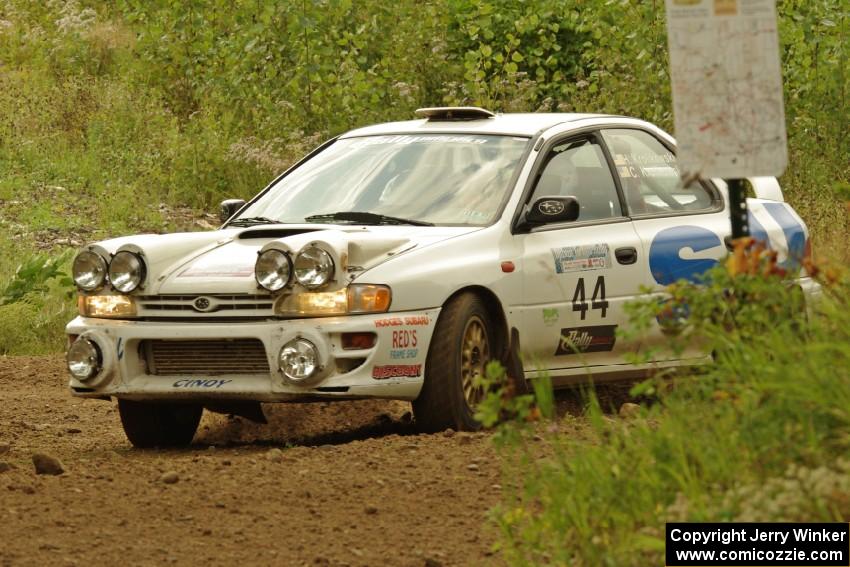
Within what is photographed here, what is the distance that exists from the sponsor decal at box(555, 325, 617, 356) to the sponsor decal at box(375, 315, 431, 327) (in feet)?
3.12

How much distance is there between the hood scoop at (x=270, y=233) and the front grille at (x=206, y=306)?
578 mm

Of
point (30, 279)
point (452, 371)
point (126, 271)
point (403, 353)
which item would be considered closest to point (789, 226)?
point (452, 371)

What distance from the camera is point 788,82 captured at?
50.4 feet

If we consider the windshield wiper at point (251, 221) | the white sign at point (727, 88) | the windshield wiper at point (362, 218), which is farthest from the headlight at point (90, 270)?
the white sign at point (727, 88)

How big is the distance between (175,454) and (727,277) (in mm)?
3831

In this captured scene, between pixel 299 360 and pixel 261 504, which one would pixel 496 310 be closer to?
pixel 299 360

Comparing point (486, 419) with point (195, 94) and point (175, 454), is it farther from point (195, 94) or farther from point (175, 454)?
point (195, 94)

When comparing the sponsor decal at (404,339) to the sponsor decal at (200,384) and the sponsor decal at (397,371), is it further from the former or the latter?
the sponsor decal at (200,384)

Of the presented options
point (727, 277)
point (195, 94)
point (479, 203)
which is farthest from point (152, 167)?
point (727, 277)

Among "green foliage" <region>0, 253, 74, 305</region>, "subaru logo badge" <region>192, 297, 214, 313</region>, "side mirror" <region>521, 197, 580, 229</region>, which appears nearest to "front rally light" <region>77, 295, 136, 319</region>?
"subaru logo badge" <region>192, 297, 214, 313</region>

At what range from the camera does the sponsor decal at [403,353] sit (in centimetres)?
754

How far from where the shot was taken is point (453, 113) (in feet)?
30.2

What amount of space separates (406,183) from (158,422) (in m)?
1.66

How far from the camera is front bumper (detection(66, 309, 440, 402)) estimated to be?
294 inches
